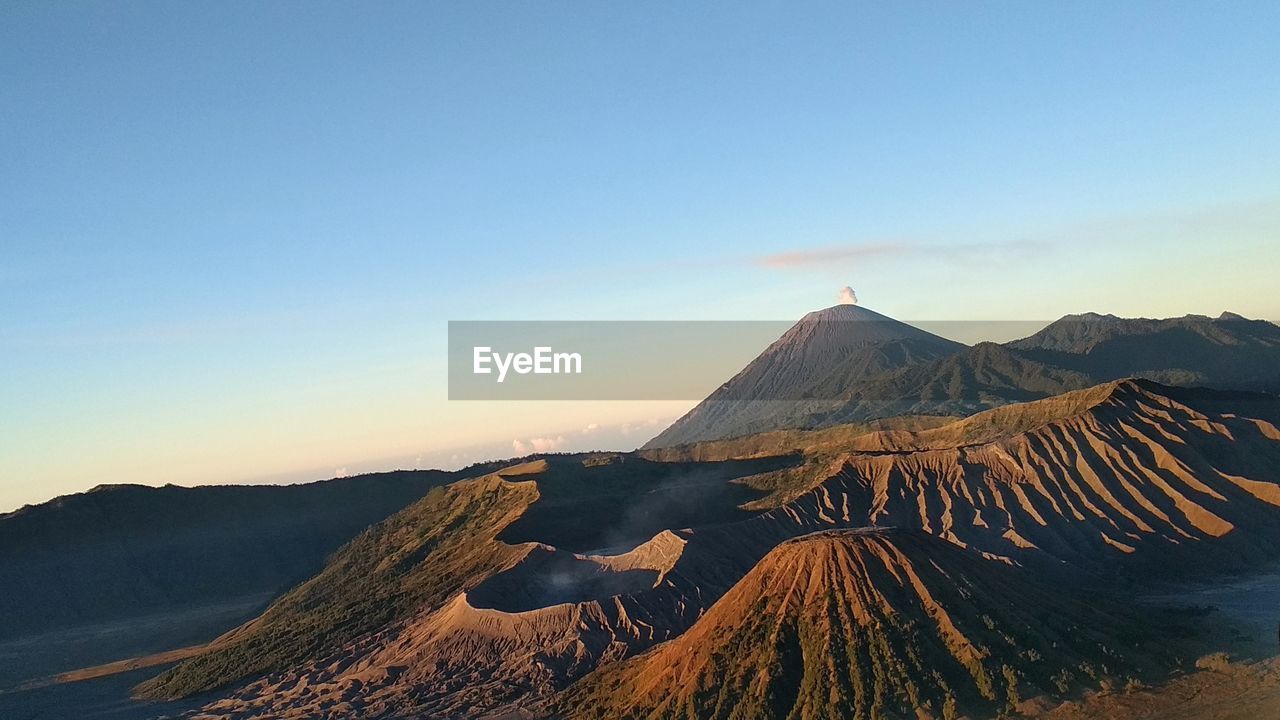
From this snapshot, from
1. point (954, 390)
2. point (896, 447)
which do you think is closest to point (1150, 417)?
point (896, 447)

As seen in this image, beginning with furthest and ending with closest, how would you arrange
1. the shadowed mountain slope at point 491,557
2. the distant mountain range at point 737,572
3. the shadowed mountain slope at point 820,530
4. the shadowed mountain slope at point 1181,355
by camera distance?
the shadowed mountain slope at point 1181,355, the shadowed mountain slope at point 491,557, the shadowed mountain slope at point 820,530, the distant mountain range at point 737,572

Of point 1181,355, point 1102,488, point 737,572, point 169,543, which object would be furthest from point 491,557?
point 1181,355

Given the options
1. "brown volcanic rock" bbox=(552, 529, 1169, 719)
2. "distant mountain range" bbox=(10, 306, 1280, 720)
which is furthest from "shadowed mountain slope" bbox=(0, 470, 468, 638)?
"brown volcanic rock" bbox=(552, 529, 1169, 719)

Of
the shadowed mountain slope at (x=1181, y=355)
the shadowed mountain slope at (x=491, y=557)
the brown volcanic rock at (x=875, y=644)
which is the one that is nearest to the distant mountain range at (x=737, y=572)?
the brown volcanic rock at (x=875, y=644)

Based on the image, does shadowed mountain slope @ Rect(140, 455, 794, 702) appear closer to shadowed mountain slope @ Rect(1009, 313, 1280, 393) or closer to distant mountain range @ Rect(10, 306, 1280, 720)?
distant mountain range @ Rect(10, 306, 1280, 720)

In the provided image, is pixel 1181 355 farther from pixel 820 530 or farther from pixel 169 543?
pixel 169 543

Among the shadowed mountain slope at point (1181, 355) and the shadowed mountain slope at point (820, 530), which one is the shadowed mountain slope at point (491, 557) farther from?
the shadowed mountain slope at point (1181, 355)
